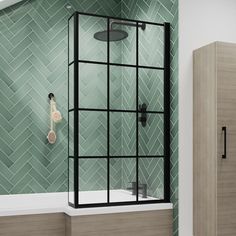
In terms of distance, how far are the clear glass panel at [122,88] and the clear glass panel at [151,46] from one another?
0.60 ft

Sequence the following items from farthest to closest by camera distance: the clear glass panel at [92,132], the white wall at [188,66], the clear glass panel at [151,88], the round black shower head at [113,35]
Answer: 1. the clear glass panel at [92,132]
2. the clear glass panel at [151,88]
3. the round black shower head at [113,35]
4. the white wall at [188,66]

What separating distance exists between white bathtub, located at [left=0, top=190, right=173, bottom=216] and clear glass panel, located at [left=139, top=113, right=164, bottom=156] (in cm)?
45

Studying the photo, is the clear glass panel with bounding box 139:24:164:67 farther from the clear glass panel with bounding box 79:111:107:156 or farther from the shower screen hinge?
the clear glass panel with bounding box 79:111:107:156

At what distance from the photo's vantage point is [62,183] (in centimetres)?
409

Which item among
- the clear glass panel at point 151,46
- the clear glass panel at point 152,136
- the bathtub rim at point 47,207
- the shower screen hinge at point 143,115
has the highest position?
the clear glass panel at point 151,46

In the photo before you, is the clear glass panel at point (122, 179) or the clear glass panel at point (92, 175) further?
the clear glass panel at point (92, 175)

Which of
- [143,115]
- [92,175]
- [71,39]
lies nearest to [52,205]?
[92,175]

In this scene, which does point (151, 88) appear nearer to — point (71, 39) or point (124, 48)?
point (124, 48)

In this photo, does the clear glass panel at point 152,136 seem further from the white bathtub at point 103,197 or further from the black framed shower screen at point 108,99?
the white bathtub at point 103,197

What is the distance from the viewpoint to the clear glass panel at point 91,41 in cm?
349

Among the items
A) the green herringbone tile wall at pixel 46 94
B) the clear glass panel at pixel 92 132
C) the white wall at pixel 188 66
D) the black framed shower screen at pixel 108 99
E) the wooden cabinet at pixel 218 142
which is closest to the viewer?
the wooden cabinet at pixel 218 142

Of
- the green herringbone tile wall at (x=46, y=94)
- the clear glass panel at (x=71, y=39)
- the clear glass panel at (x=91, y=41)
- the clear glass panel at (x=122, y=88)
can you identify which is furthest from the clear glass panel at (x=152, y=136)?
the clear glass panel at (x=71, y=39)

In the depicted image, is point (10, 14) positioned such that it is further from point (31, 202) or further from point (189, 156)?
point (189, 156)

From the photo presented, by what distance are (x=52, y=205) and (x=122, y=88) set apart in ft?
4.37
